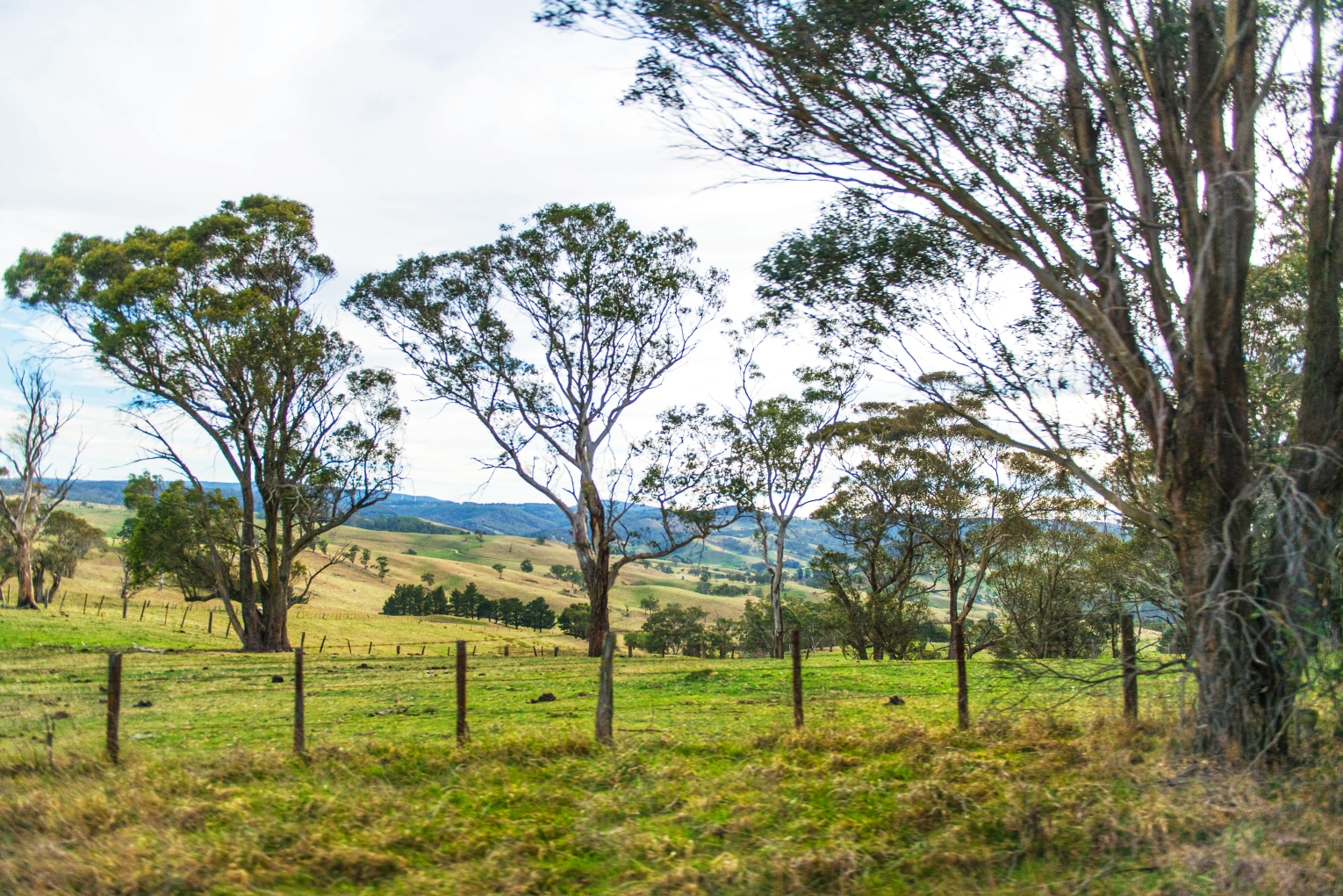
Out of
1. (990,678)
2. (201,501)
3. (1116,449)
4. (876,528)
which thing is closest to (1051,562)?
(876,528)

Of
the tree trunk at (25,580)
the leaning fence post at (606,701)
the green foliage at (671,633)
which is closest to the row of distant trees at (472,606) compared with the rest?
the green foliage at (671,633)

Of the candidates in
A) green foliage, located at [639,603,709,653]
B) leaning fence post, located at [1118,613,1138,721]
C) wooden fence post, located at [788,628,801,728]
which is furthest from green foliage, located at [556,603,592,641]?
leaning fence post, located at [1118,613,1138,721]

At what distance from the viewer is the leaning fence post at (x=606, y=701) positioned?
28.0ft

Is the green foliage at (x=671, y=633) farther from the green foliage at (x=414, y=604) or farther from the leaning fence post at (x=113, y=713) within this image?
the leaning fence post at (x=113, y=713)

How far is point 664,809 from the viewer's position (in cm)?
648

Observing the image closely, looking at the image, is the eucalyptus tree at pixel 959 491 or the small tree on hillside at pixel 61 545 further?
the small tree on hillside at pixel 61 545

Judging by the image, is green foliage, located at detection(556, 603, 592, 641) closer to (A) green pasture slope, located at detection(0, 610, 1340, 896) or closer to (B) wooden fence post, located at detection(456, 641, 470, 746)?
(A) green pasture slope, located at detection(0, 610, 1340, 896)

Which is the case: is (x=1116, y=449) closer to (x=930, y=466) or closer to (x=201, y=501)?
(x=930, y=466)

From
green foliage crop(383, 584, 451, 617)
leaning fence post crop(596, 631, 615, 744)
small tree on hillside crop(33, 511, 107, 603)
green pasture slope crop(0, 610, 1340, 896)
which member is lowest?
green foliage crop(383, 584, 451, 617)

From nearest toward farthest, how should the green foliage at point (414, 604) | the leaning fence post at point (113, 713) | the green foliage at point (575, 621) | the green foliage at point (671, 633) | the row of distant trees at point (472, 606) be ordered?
the leaning fence post at point (113, 713) → the green foliage at point (671, 633) → the green foliage at point (575, 621) → the green foliage at point (414, 604) → the row of distant trees at point (472, 606)

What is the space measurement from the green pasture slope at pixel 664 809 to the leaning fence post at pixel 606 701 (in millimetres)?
216

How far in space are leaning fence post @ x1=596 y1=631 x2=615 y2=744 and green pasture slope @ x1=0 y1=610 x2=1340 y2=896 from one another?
0.22m

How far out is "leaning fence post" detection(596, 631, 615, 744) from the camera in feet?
28.0

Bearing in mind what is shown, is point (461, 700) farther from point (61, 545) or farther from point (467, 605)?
point (467, 605)
